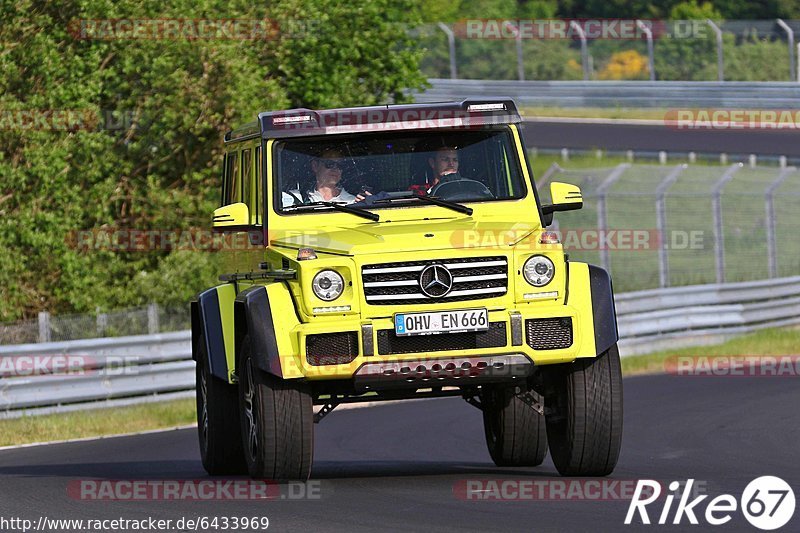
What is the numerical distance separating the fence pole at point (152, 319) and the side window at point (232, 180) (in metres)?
7.96

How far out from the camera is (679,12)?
228ft

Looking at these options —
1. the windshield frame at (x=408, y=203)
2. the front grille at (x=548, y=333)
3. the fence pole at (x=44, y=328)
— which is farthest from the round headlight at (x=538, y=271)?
the fence pole at (x=44, y=328)

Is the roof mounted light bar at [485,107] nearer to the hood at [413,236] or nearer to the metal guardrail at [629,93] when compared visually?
the hood at [413,236]

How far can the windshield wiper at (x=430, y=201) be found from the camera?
11.0 m

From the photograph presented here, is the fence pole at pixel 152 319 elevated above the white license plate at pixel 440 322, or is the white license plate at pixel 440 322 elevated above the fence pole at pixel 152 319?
the white license plate at pixel 440 322

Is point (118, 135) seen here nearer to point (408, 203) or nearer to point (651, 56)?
point (408, 203)

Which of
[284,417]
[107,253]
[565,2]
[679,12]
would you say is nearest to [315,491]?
[284,417]

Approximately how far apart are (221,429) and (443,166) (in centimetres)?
251

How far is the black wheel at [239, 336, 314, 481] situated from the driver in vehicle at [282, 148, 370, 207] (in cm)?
140

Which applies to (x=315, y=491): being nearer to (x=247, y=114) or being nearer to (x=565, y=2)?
(x=247, y=114)

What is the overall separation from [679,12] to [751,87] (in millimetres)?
29599

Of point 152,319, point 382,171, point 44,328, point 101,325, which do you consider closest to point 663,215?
point 152,319

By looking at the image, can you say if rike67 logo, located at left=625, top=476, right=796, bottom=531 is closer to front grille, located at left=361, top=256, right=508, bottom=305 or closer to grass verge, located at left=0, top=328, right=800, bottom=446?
front grille, located at left=361, top=256, right=508, bottom=305

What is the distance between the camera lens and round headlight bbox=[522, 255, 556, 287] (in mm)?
10117
